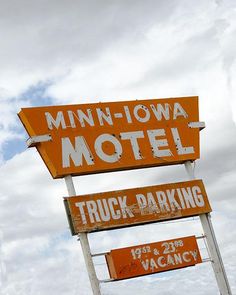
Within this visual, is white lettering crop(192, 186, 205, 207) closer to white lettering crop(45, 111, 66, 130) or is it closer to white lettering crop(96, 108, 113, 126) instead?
white lettering crop(96, 108, 113, 126)

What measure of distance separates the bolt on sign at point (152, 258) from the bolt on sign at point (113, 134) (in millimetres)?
2160

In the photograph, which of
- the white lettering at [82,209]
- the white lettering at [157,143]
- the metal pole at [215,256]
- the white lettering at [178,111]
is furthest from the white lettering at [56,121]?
the metal pole at [215,256]

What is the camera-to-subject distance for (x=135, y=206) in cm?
1580

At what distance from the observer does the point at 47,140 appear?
15695 mm

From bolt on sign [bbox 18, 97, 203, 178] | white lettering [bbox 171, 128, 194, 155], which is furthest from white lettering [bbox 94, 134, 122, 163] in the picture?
white lettering [bbox 171, 128, 194, 155]

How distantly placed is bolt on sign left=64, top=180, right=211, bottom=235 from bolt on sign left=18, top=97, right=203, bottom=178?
2.49 feet

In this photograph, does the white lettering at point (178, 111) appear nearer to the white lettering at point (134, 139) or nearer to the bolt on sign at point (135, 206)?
the white lettering at point (134, 139)

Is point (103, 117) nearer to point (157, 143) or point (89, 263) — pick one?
point (157, 143)

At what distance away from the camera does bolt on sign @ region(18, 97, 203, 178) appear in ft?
51.6

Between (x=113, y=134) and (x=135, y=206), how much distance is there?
2.00 meters

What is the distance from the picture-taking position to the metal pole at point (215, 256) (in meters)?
16.3

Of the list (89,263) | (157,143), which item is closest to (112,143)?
(157,143)

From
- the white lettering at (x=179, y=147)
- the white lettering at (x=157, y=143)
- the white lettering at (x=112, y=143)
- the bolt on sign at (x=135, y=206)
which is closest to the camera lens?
the bolt on sign at (x=135, y=206)

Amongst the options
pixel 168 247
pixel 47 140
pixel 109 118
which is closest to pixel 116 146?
pixel 109 118
